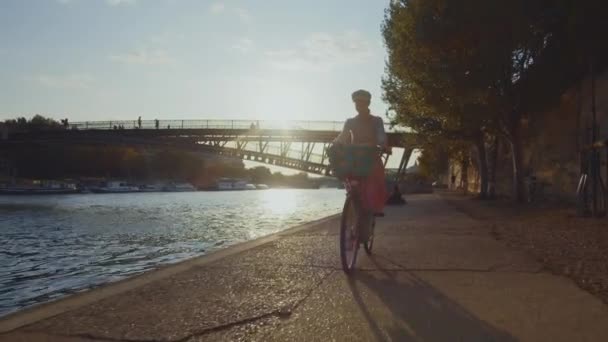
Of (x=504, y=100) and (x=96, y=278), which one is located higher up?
(x=504, y=100)

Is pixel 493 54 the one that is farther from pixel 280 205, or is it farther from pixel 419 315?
pixel 280 205

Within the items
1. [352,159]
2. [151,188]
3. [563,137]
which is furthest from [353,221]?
[151,188]

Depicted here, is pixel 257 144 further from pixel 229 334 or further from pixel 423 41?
pixel 229 334

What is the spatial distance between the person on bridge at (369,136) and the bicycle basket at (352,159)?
119mm

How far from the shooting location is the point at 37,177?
87125mm

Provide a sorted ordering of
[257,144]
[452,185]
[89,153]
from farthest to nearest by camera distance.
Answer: [89,153] < [452,185] < [257,144]

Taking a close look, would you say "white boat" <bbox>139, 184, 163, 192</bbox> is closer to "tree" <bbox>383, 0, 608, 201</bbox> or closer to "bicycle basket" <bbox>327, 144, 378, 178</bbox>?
"tree" <bbox>383, 0, 608, 201</bbox>

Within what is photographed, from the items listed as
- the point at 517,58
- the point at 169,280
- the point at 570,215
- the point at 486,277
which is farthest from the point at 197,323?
the point at 517,58

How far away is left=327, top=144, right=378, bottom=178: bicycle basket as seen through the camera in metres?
5.29

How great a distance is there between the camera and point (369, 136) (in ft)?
18.3

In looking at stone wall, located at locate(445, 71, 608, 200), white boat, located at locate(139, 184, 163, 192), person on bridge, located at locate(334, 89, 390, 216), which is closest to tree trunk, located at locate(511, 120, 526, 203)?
stone wall, located at locate(445, 71, 608, 200)

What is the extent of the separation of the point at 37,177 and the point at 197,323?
312ft

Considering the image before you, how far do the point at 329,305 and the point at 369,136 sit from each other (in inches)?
93.2

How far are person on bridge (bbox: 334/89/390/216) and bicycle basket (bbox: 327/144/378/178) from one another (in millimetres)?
119
